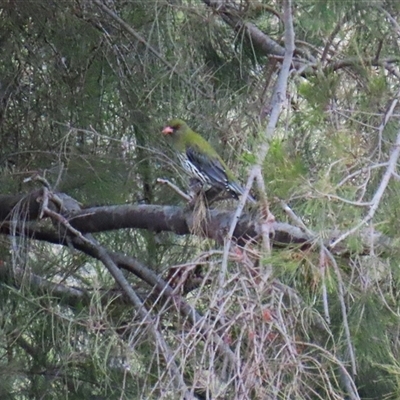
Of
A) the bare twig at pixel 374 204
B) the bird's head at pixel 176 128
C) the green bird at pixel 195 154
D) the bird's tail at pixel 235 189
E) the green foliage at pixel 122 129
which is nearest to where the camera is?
the bare twig at pixel 374 204

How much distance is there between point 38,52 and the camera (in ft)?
15.4

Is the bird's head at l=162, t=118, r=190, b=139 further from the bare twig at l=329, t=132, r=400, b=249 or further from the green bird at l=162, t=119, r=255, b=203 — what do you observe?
the bare twig at l=329, t=132, r=400, b=249

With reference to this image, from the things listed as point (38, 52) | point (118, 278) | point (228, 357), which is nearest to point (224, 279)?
point (228, 357)

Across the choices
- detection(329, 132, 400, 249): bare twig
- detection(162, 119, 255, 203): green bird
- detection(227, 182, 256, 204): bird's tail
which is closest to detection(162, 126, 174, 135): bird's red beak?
detection(162, 119, 255, 203): green bird

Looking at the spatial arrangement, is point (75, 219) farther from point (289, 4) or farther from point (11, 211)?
point (289, 4)

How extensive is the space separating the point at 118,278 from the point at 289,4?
5.05ft

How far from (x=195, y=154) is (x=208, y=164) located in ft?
0.64

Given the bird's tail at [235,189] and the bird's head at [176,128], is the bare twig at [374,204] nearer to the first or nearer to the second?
the bird's tail at [235,189]

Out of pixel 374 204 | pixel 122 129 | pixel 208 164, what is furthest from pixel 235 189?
pixel 374 204

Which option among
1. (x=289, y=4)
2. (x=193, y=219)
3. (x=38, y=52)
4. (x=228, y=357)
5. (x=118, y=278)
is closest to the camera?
(x=228, y=357)

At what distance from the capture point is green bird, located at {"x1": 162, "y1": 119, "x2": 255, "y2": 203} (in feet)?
13.8

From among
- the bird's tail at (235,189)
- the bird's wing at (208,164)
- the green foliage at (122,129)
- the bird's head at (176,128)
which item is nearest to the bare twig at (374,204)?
the green foliage at (122,129)

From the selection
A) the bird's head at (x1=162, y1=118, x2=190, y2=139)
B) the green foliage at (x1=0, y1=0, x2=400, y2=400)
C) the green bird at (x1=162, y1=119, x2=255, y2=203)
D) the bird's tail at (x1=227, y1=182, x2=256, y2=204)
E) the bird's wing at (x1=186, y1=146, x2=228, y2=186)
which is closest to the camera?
the green foliage at (x1=0, y1=0, x2=400, y2=400)

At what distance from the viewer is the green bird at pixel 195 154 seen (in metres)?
4.21
